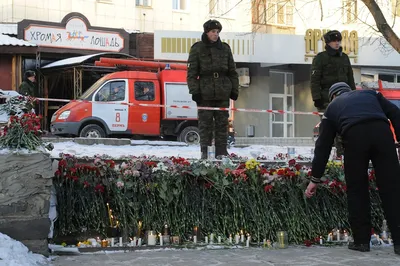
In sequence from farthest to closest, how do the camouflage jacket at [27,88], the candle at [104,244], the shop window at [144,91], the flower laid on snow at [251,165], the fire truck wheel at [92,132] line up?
the shop window at [144,91] → the fire truck wheel at [92,132] → the camouflage jacket at [27,88] → the flower laid on snow at [251,165] → the candle at [104,244]

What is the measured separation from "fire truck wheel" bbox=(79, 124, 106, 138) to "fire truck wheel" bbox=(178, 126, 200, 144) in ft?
7.42

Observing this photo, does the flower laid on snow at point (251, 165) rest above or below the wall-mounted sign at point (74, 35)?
below

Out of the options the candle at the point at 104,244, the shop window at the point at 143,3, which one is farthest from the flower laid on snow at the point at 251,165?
the shop window at the point at 143,3

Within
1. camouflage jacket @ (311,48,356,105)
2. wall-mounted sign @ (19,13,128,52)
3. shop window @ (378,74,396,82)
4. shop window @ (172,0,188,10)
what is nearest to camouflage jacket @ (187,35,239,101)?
camouflage jacket @ (311,48,356,105)

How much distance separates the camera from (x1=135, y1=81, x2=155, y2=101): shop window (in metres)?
16.0

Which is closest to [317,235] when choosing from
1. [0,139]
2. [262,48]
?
[0,139]

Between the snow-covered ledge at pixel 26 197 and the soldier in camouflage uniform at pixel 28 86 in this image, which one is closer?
the snow-covered ledge at pixel 26 197

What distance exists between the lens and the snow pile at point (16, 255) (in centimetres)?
405

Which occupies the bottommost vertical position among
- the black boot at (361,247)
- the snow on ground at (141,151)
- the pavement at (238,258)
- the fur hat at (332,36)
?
the pavement at (238,258)

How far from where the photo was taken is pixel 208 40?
7.18m

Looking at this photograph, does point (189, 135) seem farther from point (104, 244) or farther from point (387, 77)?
point (104, 244)

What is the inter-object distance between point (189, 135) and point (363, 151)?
11682 millimetres

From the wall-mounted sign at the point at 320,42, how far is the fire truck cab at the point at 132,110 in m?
6.38

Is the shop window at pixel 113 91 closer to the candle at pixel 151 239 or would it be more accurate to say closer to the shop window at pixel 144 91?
the shop window at pixel 144 91
